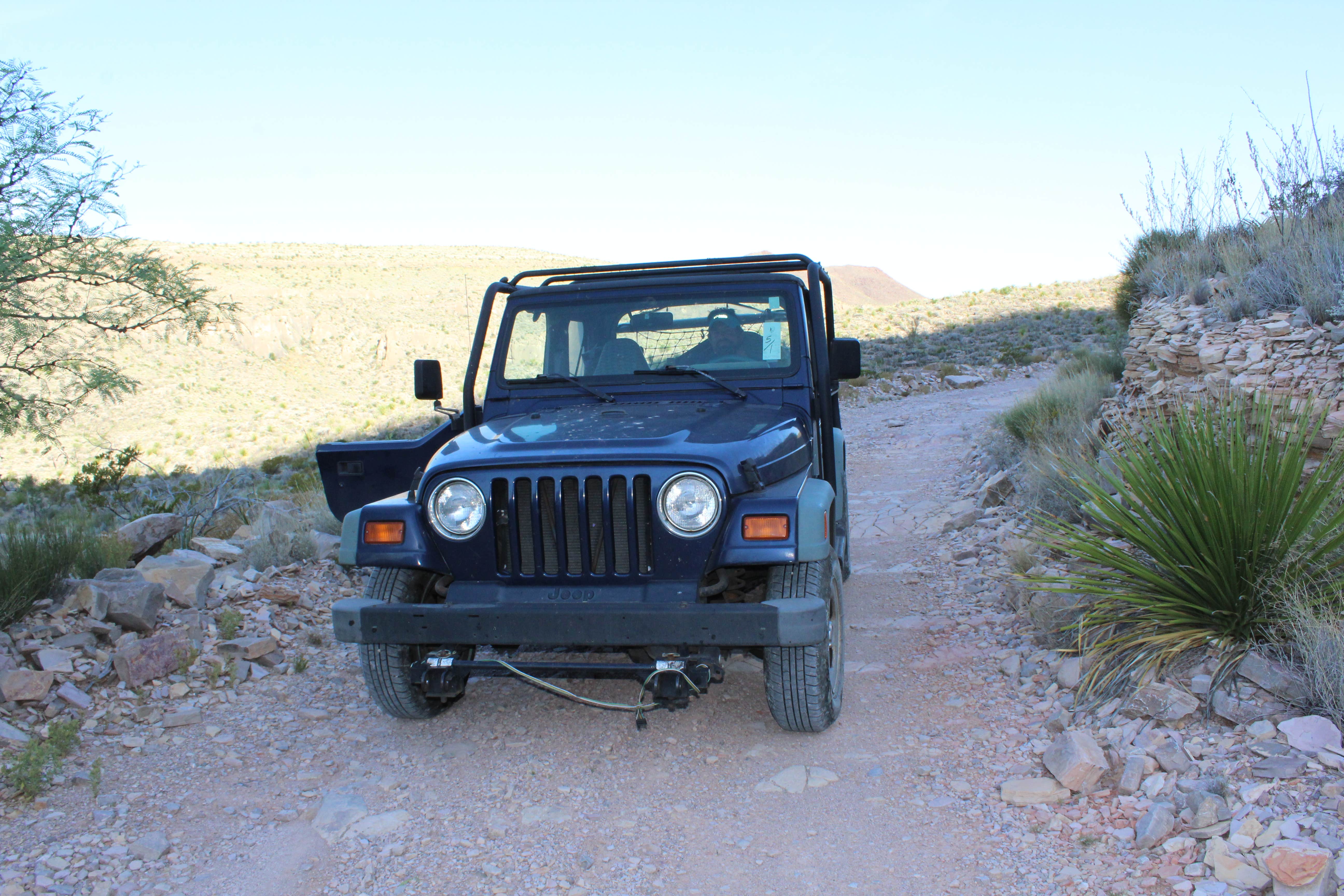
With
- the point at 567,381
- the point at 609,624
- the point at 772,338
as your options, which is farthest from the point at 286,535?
the point at 609,624

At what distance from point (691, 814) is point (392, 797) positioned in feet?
3.84

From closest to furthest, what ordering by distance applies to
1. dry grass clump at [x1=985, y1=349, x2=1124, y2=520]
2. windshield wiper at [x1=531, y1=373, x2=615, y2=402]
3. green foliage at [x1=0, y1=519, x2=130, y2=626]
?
windshield wiper at [x1=531, y1=373, x2=615, y2=402], green foliage at [x1=0, y1=519, x2=130, y2=626], dry grass clump at [x1=985, y1=349, x2=1124, y2=520]

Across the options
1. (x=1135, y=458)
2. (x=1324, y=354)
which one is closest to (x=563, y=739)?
(x=1135, y=458)

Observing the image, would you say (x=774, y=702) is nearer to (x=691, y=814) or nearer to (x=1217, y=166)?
(x=691, y=814)

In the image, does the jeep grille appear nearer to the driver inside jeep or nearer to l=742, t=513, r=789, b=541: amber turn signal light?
l=742, t=513, r=789, b=541: amber turn signal light

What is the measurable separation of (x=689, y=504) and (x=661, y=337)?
1.50 m

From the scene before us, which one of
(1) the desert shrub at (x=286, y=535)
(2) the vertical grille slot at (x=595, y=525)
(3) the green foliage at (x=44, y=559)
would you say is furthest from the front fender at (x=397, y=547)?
(3) the green foliage at (x=44, y=559)

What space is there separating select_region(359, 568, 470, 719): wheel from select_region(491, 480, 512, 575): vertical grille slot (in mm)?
505

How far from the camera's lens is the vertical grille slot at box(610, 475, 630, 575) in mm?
3625

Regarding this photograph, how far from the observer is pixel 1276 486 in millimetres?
3898

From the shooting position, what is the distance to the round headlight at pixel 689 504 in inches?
140

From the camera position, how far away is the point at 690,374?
15.3ft

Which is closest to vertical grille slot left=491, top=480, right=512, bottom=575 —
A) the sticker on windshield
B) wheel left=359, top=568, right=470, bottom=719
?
wheel left=359, top=568, right=470, bottom=719

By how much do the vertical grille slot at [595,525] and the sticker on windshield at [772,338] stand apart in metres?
1.49
